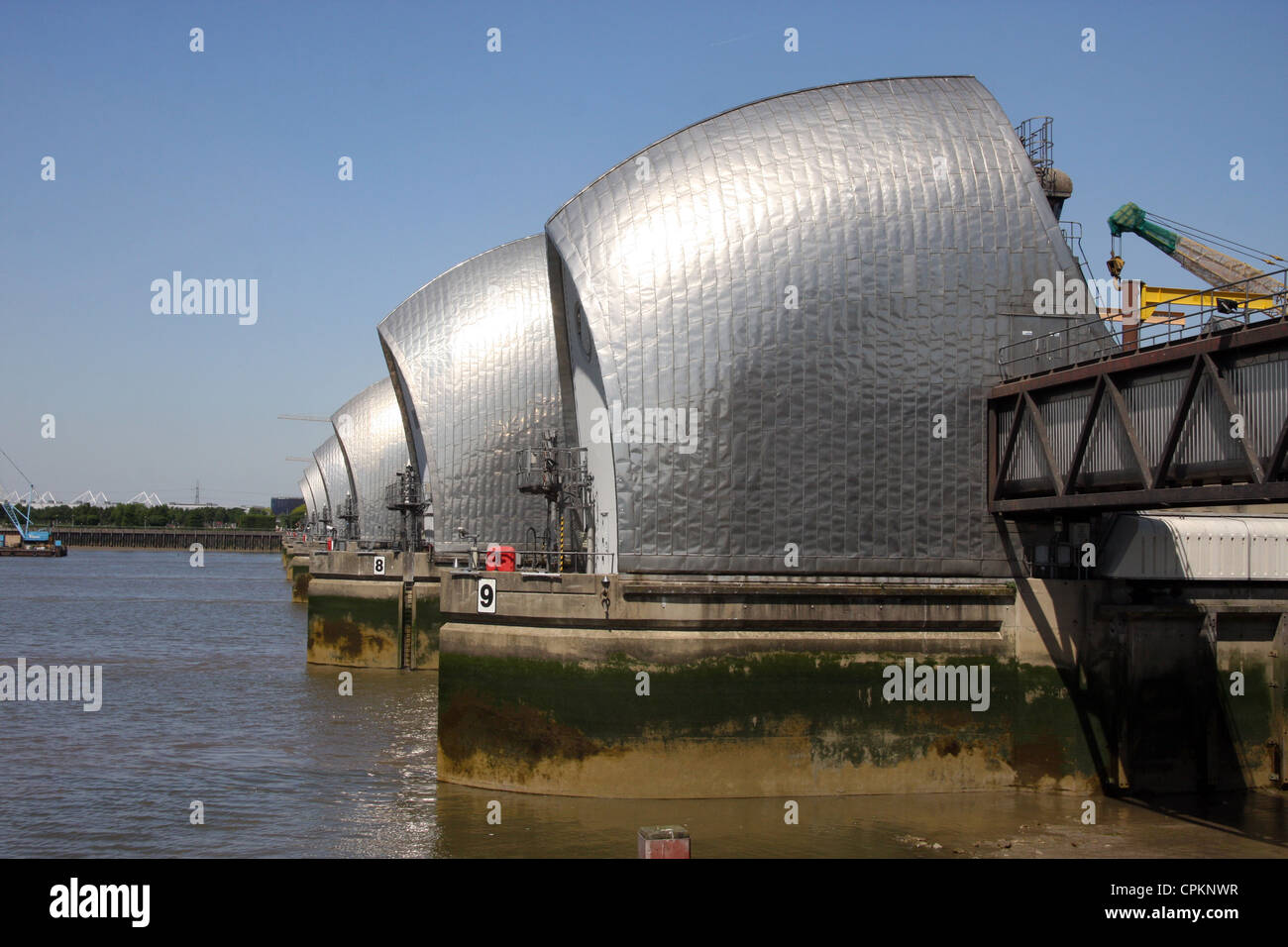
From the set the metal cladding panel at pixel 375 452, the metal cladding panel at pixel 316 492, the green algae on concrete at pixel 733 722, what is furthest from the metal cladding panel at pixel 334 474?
the green algae on concrete at pixel 733 722

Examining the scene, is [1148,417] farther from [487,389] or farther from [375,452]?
[375,452]

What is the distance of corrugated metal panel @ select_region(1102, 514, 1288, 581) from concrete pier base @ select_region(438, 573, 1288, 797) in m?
0.97

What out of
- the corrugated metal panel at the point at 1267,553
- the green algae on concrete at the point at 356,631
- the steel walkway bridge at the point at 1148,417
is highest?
the steel walkway bridge at the point at 1148,417

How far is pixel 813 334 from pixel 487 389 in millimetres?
21605

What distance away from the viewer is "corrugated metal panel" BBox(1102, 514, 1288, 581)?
26.5m

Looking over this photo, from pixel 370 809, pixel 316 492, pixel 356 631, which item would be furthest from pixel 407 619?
pixel 316 492

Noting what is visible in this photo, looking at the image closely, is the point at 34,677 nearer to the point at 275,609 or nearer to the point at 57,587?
the point at 275,609

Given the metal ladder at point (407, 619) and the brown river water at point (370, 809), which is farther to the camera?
the metal ladder at point (407, 619)

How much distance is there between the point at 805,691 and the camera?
2500cm

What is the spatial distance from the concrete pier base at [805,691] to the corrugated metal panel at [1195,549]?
971mm

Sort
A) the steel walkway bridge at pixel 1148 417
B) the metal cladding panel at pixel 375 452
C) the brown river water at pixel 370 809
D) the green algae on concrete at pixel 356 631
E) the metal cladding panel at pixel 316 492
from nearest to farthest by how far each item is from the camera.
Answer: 1. the steel walkway bridge at pixel 1148 417
2. the brown river water at pixel 370 809
3. the green algae on concrete at pixel 356 631
4. the metal cladding panel at pixel 375 452
5. the metal cladding panel at pixel 316 492

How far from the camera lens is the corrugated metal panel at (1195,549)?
26.5 m

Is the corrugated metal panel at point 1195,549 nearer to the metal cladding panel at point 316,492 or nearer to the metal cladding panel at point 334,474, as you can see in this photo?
the metal cladding panel at point 334,474

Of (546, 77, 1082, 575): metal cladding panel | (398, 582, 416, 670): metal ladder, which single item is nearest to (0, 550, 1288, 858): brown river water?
(546, 77, 1082, 575): metal cladding panel
